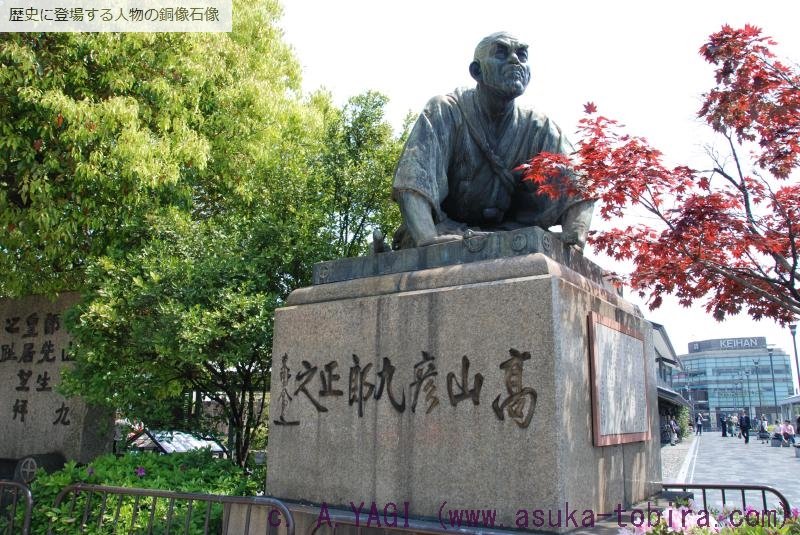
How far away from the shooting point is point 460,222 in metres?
4.96

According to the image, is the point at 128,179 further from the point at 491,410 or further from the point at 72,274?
the point at 491,410

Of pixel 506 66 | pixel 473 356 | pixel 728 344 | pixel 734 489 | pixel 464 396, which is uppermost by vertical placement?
pixel 728 344

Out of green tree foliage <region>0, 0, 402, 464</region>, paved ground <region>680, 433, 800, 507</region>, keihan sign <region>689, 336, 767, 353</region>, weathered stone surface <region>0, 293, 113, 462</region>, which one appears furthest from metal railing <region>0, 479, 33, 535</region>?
keihan sign <region>689, 336, 767, 353</region>

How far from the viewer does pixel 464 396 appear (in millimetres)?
3736

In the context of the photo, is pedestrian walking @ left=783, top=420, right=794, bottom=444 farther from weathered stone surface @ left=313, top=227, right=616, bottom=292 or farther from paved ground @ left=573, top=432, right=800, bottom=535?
weathered stone surface @ left=313, top=227, right=616, bottom=292

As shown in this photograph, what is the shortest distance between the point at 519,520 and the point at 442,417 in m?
0.72

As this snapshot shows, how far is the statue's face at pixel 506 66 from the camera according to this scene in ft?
14.7

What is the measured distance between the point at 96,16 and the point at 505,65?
6.21 m

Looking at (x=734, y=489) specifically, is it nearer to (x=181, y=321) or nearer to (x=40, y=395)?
(x=181, y=321)

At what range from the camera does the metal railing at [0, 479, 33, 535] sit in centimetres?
480

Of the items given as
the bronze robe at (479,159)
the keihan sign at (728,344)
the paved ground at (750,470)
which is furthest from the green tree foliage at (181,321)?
the keihan sign at (728,344)

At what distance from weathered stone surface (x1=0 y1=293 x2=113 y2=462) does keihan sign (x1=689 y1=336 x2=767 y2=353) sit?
96.7 m

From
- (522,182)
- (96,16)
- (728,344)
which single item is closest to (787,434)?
(522,182)

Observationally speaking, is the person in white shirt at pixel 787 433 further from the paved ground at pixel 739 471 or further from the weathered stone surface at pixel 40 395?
the weathered stone surface at pixel 40 395
